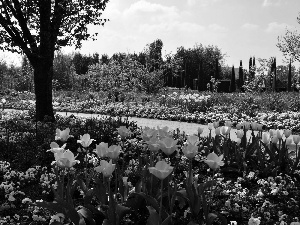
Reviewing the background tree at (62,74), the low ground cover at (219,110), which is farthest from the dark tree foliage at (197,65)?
the low ground cover at (219,110)

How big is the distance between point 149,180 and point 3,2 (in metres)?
8.90

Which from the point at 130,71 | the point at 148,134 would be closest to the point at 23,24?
the point at 148,134

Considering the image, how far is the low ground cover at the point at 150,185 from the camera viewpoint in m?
2.75

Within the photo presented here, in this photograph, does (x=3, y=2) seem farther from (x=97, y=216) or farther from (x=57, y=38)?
(x=97, y=216)

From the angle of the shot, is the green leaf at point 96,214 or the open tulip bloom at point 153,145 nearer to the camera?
the open tulip bloom at point 153,145

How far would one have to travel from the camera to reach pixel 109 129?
7707mm

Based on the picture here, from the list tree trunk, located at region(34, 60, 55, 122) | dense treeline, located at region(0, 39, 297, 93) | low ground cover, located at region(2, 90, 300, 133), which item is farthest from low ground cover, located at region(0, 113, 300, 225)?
dense treeline, located at region(0, 39, 297, 93)

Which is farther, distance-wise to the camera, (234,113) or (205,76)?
(205,76)

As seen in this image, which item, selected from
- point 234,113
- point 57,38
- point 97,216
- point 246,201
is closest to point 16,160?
point 97,216

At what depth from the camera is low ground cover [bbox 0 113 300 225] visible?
2754 millimetres

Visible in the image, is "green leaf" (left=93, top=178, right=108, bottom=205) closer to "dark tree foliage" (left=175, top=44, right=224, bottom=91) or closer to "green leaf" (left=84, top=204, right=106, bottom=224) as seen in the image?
"green leaf" (left=84, top=204, right=106, bottom=224)

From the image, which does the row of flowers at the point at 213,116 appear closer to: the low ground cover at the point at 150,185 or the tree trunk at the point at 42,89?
the tree trunk at the point at 42,89

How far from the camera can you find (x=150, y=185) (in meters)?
3.24

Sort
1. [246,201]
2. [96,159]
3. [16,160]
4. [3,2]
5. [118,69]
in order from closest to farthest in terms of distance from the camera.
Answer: [246,201] < [96,159] < [16,160] < [3,2] < [118,69]
